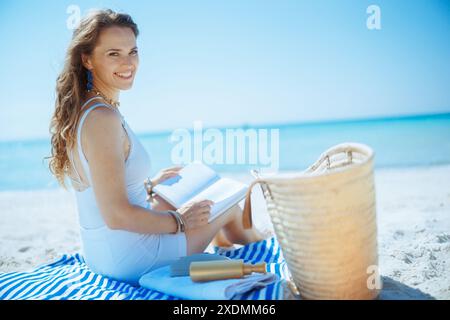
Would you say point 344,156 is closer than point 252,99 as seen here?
Yes

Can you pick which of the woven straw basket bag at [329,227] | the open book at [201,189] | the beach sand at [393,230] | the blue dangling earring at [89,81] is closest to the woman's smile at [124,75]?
the blue dangling earring at [89,81]

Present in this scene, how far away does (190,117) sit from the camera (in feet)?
66.4

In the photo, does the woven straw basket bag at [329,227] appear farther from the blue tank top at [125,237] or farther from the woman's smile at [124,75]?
the woman's smile at [124,75]

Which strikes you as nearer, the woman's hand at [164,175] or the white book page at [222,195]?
the white book page at [222,195]

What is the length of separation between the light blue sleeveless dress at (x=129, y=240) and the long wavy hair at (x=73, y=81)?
98mm

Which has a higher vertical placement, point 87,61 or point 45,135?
point 87,61

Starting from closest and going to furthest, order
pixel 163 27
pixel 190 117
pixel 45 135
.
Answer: pixel 163 27
pixel 190 117
pixel 45 135

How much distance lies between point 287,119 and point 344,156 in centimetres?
1964

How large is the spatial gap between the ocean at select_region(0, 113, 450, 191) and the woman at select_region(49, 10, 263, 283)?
605mm

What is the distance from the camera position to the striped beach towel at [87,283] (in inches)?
75.2

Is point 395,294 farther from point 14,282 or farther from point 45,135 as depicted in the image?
point 45,135

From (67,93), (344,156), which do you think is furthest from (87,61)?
(344,156)
